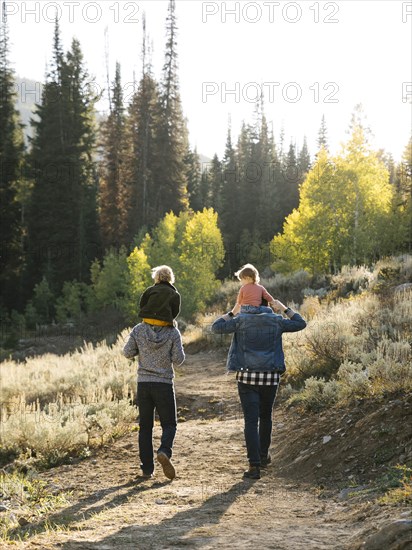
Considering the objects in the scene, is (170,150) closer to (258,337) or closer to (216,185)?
(216,185)

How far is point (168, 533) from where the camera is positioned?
159 inches

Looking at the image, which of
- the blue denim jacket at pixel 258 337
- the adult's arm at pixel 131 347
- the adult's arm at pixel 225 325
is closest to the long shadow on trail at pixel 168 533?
the blue denim jacket at pixel 258 337

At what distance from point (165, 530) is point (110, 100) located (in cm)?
4772

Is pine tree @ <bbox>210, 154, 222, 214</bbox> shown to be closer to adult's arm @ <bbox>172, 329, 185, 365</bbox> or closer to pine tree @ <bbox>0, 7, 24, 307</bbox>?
pine tree @ <bbox>0, 7, 24, 307</bbox>

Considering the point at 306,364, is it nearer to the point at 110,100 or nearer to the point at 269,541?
the point at 269,541

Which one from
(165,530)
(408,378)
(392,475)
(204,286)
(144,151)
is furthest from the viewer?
(144,151)

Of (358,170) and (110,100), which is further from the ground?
(110,100)

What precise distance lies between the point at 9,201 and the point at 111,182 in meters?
7.51

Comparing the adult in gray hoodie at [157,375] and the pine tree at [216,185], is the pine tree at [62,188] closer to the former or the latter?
the pine tree at [216,185]

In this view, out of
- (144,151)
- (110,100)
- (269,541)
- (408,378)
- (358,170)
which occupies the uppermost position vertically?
(110,100)

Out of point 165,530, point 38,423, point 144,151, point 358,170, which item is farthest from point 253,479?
point 144,151

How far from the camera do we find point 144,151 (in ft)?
140

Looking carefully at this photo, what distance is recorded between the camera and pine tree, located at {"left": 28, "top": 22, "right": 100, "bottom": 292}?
4159 cm

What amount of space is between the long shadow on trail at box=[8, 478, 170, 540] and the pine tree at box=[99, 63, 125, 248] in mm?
36003
